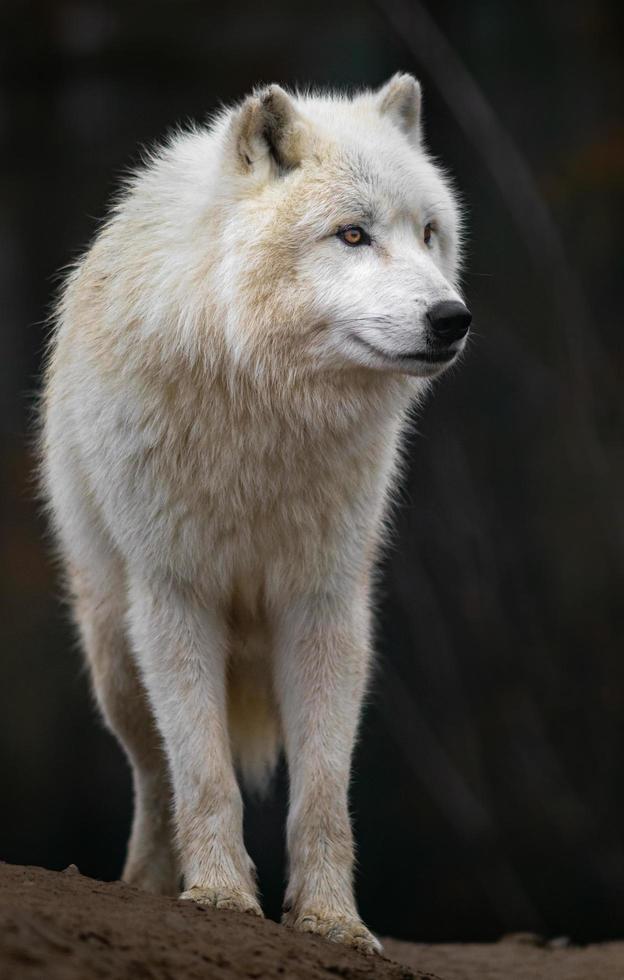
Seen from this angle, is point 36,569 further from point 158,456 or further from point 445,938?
point 158,456

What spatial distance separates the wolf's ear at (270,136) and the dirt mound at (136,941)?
5.99 feet

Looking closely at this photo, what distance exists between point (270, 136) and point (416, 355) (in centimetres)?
71

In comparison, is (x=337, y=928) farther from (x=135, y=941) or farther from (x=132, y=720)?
(x=132, y=720)

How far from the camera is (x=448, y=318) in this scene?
3.17 metres

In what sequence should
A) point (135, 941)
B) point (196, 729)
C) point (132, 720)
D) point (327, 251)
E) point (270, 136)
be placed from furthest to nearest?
point (132, 720), point (196, 729), point (270, 136), point (327, 251), point (135, 941)

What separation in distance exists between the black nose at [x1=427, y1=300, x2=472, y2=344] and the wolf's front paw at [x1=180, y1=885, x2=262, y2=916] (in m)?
1.49

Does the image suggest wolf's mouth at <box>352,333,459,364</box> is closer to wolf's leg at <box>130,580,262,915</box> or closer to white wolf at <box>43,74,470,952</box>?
white wolf at <box>43,74,470,952</box>

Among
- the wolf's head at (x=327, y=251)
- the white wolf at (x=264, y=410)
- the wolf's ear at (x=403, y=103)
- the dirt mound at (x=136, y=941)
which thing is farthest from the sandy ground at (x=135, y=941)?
the wolf's ear at (x=403, y=103)

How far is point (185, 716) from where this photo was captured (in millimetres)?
3564

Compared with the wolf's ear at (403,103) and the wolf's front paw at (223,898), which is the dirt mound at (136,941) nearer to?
the wolf's front paw at (223,898)

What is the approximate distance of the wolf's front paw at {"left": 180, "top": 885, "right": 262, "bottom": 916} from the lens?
336 cm

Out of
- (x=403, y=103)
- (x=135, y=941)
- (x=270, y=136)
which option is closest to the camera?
(x=135, y=941)

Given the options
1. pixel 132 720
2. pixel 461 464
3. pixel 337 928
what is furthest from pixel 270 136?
pixel 461 464

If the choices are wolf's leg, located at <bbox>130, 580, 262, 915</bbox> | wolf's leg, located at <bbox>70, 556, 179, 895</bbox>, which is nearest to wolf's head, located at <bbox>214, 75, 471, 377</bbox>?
wolf's leg, located at <bbox>130, 580, 262, 915</bbox>
